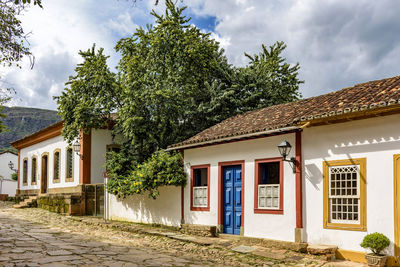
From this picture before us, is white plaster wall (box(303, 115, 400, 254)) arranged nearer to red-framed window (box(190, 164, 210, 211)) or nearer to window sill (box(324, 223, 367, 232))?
window sill (box(324, 223, 367, 232))

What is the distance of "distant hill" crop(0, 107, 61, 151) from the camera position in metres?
92.5

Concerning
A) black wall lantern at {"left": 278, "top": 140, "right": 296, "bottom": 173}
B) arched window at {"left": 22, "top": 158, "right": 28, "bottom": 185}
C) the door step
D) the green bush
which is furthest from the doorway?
the green bush

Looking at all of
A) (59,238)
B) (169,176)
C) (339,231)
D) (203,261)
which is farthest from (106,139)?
(339,231)

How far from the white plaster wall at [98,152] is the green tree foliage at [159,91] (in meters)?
1.28

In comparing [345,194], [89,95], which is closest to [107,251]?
[345,194]

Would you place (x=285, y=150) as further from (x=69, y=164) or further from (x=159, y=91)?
(x=69, y=164)

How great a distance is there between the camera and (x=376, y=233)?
8.60 m

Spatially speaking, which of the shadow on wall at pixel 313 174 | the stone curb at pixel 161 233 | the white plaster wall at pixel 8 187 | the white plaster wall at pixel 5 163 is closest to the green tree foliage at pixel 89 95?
the stone curb at pixel 161 233

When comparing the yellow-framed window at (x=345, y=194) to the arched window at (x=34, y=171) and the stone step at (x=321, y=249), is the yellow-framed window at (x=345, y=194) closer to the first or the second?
the stone step at (x=321, y=249)

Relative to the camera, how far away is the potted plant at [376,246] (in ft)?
27.5

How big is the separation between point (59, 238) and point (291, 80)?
1344 centimetres

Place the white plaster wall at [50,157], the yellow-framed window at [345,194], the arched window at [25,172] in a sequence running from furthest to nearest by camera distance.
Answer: the arched window at [25,172]
the white plaster wall at [50,157]
the yellow-framed window at [345,194]

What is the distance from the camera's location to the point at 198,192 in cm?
1416

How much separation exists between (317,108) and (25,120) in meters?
98.4
